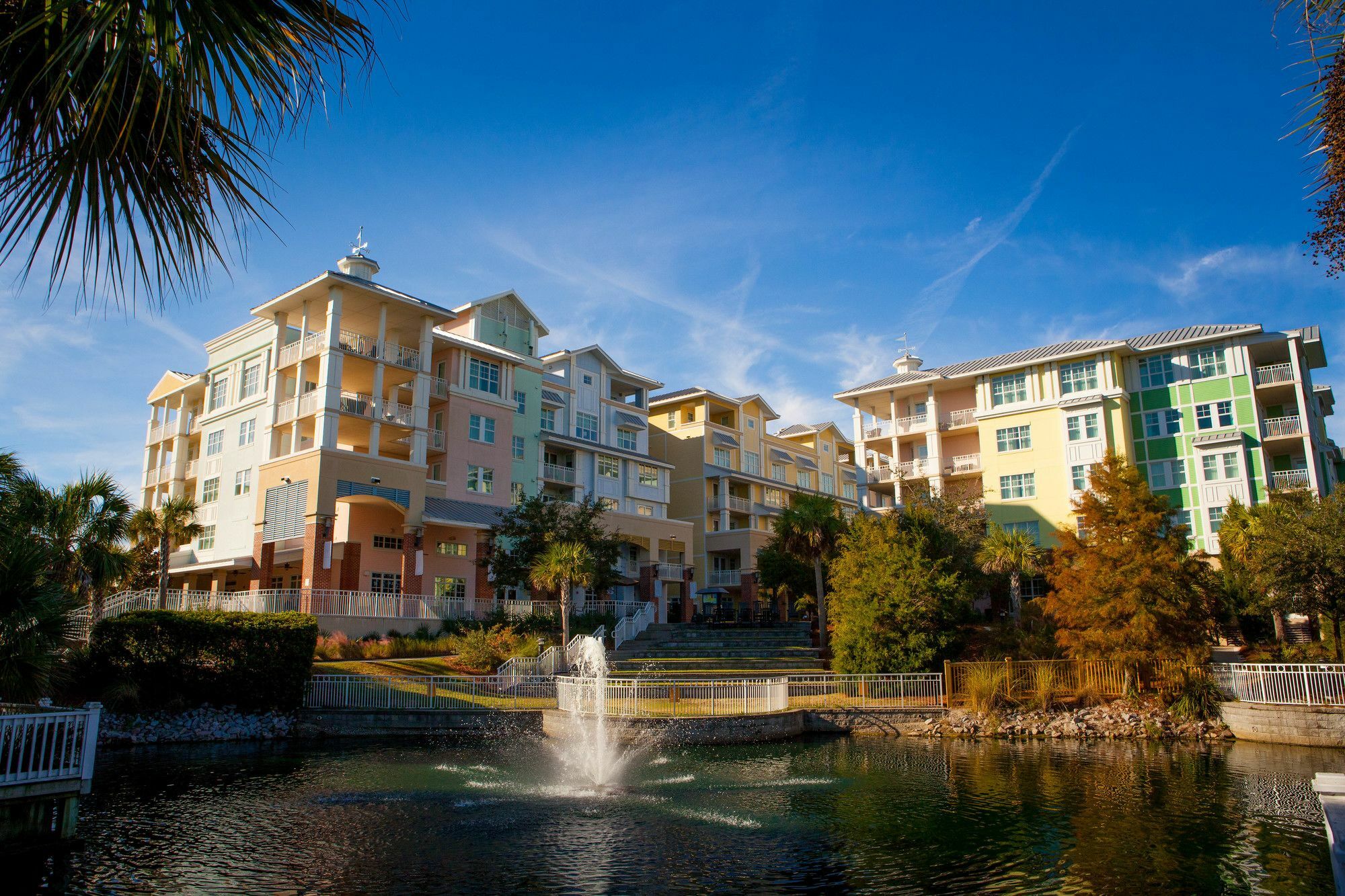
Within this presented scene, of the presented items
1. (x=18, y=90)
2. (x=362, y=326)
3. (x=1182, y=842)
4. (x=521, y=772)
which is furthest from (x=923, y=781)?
(x=362, y=326)

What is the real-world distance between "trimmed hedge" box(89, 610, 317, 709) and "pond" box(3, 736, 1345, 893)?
4035 mm

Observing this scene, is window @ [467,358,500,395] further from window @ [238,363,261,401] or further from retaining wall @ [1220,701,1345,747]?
retaining wall @ [1220,701,1345,747]

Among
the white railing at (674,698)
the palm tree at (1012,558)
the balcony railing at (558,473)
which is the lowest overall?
the white railing at (674,698)

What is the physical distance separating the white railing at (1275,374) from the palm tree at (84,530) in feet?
178

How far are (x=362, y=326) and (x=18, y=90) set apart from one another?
4120 centimetres

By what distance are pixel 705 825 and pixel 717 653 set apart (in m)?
24.0

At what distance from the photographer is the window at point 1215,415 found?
48500mm

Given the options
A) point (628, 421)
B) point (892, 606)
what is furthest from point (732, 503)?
point (892, 606)

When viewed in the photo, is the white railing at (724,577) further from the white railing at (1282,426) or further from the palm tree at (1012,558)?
the white railing at (1282,426)

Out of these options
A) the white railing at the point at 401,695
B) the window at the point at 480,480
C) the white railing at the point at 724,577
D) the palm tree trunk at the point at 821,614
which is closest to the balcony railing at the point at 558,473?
the window at the point at 480,480

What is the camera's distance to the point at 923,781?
1808 cm

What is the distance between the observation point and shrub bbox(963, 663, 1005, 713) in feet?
86.0

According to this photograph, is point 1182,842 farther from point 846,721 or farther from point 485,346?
point 485,346

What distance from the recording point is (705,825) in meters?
14.1
